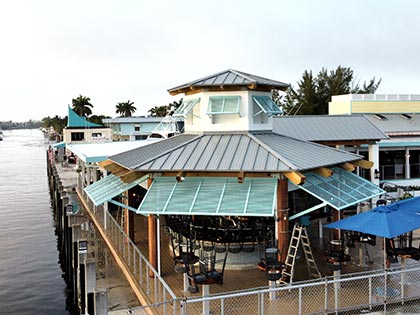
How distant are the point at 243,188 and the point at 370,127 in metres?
14.7

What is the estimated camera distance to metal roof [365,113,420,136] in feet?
100

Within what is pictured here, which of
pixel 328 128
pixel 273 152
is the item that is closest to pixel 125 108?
pixel 328 128

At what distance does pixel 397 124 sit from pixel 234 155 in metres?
21.8

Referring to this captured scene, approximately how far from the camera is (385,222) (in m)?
12.2

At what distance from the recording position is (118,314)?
14328 millimetres

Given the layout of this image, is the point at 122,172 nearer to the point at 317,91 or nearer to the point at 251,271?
the point at 251,271

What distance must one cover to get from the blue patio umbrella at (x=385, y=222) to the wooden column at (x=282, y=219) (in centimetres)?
142

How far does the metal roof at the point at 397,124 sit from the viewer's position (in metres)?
30.5

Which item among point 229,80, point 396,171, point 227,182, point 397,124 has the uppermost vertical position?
point 229,80

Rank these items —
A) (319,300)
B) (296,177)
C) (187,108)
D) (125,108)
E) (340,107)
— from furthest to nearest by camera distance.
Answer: (125,108)
(340,107)
(187,108)
(296,177)
(319,300)

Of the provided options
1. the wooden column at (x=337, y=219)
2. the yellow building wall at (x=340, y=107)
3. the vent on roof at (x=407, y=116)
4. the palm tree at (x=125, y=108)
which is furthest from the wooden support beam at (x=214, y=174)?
the palm tree at (x=125, y=108)

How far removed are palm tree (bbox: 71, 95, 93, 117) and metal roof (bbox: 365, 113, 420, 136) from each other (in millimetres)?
86695

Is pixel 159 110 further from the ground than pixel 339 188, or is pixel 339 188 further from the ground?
pixel 159 110

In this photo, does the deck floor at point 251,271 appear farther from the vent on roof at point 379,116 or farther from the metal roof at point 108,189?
the vent on roof at point 379,116
